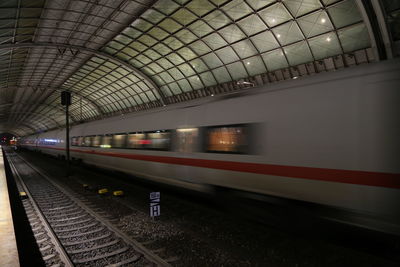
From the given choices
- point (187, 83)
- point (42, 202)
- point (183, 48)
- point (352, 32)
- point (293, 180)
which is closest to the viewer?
point (293, 180)

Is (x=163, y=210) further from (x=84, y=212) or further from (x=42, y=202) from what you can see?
(x=42, y=202)

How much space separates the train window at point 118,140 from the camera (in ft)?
42.6

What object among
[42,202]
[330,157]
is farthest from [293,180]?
[42,202]

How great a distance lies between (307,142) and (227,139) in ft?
7.85

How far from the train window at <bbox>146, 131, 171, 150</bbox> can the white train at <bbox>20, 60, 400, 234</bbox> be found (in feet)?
0.93

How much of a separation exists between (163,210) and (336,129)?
5.81 metres

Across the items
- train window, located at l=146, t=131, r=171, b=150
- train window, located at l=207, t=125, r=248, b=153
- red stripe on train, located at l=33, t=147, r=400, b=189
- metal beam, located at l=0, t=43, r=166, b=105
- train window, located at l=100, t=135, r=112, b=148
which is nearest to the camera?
red stripe on train, located at l=33, t=147, r=400, b=189

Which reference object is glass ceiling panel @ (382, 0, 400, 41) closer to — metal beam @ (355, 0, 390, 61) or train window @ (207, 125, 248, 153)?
metal beam @ (355, 0, 390, 61)

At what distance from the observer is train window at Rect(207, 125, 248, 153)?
669 cm

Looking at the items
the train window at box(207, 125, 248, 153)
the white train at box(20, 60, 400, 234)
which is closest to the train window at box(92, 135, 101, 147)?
the white train at box(20, 60, 400, 234)

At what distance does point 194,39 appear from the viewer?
22.6 m

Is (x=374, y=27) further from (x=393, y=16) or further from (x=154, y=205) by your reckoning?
(x=154, y=205)

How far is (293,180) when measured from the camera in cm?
546

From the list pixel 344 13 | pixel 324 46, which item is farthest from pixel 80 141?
pixel 344 13
